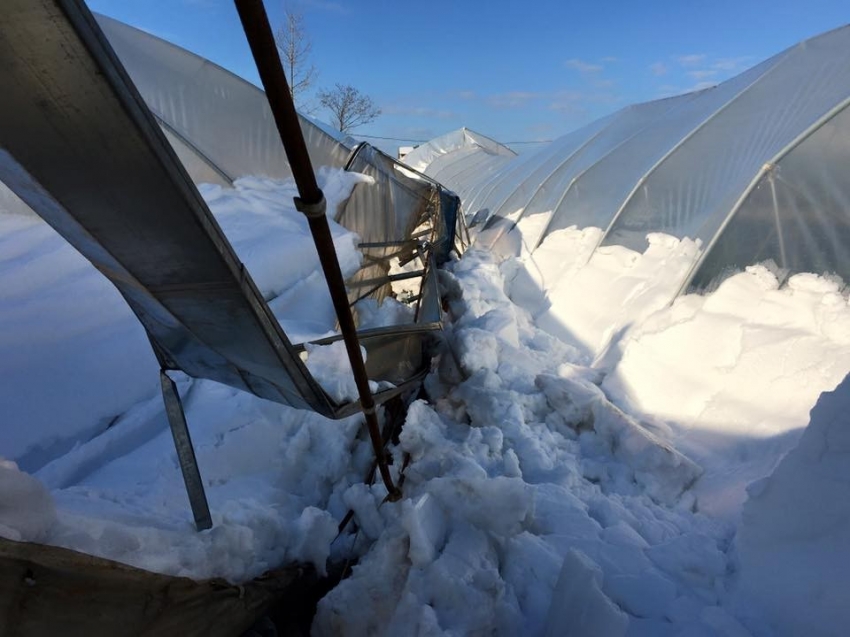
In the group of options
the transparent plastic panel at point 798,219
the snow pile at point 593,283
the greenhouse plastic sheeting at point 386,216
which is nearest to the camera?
the transparent plastic panel at point 798,219

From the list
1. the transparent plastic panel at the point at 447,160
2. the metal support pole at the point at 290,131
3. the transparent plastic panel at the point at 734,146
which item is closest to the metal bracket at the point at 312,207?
the metal support pole at the point at 290,131

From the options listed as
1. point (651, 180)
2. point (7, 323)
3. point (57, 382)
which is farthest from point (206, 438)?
point (651, 180)

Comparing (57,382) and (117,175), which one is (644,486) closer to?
(117,175)

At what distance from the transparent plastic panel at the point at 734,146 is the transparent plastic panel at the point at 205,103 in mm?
4906

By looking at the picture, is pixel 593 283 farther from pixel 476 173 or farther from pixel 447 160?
pixel 447 160

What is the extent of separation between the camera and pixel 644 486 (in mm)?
2857

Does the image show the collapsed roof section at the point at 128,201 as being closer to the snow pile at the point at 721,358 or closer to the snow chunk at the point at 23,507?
the snow chunk at the point at 23,507

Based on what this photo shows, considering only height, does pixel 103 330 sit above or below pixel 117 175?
below

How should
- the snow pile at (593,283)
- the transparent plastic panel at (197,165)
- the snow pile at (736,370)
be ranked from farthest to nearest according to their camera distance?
1. the transparent plastic panel at (197,165)
2. the snow pile at (593,283)
3. the snow pile at (736,370)

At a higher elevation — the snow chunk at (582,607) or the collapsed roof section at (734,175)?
the collapsed roof section at (734,175)

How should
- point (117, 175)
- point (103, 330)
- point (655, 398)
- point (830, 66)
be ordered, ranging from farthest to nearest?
point (830, 66), point (655, 398), point (103, 330), point (117, 175)

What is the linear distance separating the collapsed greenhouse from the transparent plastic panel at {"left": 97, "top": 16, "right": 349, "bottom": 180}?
1.86 feet

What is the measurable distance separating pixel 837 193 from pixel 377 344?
372 centimetres

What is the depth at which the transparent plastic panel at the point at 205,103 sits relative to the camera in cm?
680
